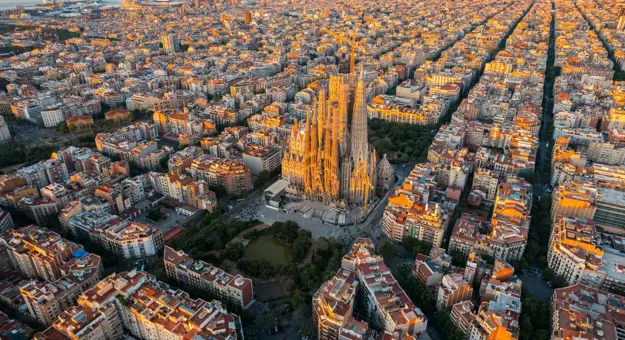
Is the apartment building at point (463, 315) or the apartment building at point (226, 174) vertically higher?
the apartment building at point (226, 174)

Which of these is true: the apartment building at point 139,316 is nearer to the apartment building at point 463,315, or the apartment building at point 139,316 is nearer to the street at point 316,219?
the street at point 316,219

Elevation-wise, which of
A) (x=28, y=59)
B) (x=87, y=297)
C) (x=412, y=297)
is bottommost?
(x=412, y=297)

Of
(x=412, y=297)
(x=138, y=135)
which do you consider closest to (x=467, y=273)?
(x=412, y=297)

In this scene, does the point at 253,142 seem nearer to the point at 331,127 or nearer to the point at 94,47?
the point at 331,127

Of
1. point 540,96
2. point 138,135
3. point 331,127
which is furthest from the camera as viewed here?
point 540,96

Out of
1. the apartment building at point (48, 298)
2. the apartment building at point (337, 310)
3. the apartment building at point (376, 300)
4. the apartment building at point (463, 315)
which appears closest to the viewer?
the apartment building at point (337, 310)

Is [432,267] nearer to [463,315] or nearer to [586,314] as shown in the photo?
[463,315]

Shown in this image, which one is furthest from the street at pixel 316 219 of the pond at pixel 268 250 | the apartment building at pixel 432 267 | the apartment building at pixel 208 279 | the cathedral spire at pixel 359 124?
the apartment building at pixel 208 279
